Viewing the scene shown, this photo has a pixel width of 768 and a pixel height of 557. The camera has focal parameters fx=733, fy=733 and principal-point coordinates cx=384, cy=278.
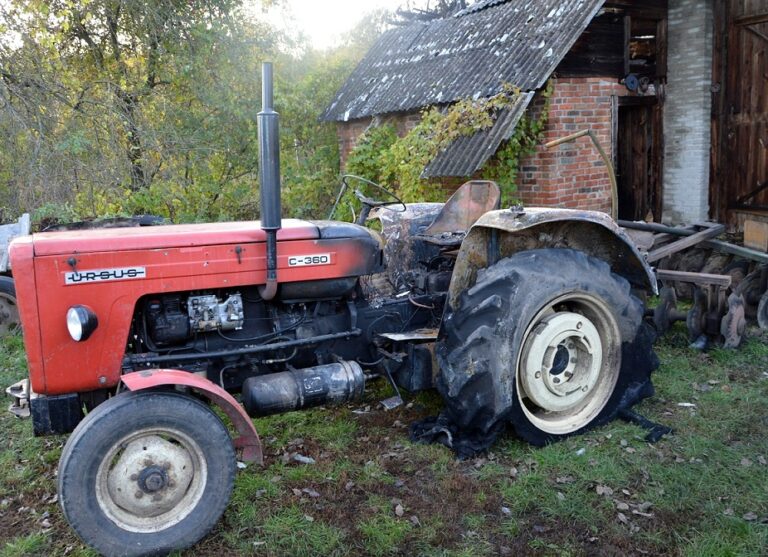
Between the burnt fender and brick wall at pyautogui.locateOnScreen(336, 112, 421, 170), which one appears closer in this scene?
the burnt fender

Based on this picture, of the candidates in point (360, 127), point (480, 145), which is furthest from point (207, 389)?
point (360, 127)

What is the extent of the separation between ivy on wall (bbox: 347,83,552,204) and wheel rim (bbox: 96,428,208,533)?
502 cm

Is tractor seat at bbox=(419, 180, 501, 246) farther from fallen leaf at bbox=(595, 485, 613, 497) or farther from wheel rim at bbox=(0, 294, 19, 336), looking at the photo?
wheel rim at bbox=(0, 294, 19, 336)

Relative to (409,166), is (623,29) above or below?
above

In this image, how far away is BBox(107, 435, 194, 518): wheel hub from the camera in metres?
2.81

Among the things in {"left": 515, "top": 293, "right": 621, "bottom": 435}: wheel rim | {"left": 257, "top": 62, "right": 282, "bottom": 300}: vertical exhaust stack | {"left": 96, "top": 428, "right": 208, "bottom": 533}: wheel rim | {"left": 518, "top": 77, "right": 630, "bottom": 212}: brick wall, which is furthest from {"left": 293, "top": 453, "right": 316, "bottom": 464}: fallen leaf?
{"left": 518, "top": 77, "right": 630, "bottom": 212}: brick wall

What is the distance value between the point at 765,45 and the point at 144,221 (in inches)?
267

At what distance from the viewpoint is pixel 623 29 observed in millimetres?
7793

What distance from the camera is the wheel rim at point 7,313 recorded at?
604 centimetres

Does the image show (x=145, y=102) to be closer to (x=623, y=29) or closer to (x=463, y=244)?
(x=623, y=29)

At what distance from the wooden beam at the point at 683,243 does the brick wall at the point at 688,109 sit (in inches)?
→ 107

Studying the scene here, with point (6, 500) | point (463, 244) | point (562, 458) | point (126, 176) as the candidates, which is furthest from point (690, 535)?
point (126, 176)

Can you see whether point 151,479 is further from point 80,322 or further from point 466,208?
point 466,208

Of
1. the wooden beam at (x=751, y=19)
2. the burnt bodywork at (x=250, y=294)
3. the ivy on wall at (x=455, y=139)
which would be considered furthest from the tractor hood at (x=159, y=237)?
the wooden beam at (x=751, y=19)
